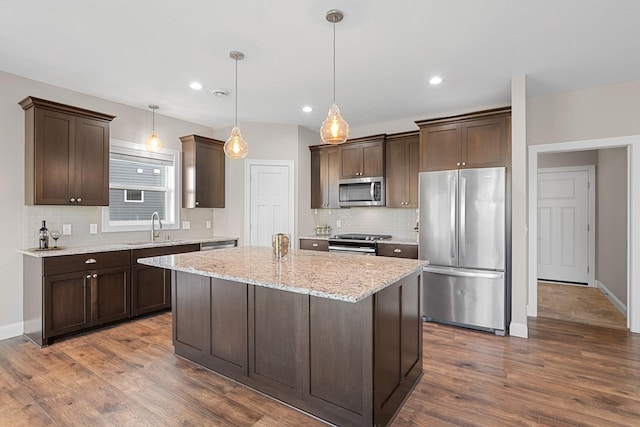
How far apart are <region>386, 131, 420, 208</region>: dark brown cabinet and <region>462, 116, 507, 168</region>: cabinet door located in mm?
852

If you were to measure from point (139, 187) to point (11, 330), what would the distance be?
212 cm

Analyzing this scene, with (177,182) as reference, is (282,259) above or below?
below

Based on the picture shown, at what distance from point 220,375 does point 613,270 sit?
563 centimetres

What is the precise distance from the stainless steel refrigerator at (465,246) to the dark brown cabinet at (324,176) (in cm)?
178

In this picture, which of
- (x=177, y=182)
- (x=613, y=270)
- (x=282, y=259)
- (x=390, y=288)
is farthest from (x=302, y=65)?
(x=613, y=270)

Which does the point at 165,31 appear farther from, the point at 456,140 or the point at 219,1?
the point at 456,140

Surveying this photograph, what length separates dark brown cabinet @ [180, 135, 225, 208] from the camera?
5.01m

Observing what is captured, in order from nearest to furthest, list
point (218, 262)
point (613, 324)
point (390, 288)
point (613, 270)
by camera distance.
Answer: point (390, 288) → point (218, 262) → point (613, 324) → point (613, 270)

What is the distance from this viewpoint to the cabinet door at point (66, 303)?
3.29 meters

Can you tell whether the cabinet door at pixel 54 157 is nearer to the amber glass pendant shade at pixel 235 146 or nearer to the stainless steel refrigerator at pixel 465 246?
the amber glass pendant shade at pixel 235 146

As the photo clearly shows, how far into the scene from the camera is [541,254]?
20.4ft

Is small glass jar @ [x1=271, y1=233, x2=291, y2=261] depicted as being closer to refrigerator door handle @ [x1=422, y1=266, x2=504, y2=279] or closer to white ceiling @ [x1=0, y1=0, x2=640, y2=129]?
white ceiling @ [x1=0, y1=0, x2=640, y2=129]

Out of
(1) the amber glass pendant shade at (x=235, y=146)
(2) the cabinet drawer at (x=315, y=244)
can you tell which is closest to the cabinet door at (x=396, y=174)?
(2) the cabinet drawer at (x=315, y=244)

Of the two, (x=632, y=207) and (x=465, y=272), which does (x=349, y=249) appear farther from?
(x=632, y=207)
